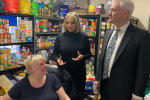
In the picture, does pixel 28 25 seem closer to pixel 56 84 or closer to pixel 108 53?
pixel 56 84

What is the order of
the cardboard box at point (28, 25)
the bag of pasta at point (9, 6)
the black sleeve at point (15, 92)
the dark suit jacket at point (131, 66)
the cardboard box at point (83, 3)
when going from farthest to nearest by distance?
1. the cardboard box at point (83, 3)
2. the cardboard box at point (28, 25)
3. the bag of pasta at point (9, 6)
4. the black sleeve at point (15, 92)
5. the dark suit jacket at point (131, 66)

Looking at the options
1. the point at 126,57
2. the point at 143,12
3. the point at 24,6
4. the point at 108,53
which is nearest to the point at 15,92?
the point at 108,53

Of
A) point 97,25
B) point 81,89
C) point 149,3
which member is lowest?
point 81,89

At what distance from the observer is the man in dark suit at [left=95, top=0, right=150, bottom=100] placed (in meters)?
1.22

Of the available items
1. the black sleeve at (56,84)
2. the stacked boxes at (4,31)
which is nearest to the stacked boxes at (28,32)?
the stacked boxes at (4,31)

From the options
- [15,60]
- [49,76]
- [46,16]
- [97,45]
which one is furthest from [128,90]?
[46,16]

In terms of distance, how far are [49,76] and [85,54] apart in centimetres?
68

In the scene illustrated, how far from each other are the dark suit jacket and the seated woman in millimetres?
588

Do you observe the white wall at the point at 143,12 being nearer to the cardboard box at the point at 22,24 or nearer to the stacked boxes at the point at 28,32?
the stacked boxes at the point at 28,32

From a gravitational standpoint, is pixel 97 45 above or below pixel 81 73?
above

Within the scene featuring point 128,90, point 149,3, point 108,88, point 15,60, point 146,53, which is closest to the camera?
point 146,53

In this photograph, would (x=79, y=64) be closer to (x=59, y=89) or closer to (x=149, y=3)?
(x=59, y=89)

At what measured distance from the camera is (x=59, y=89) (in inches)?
60.3

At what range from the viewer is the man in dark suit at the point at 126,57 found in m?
1.22
